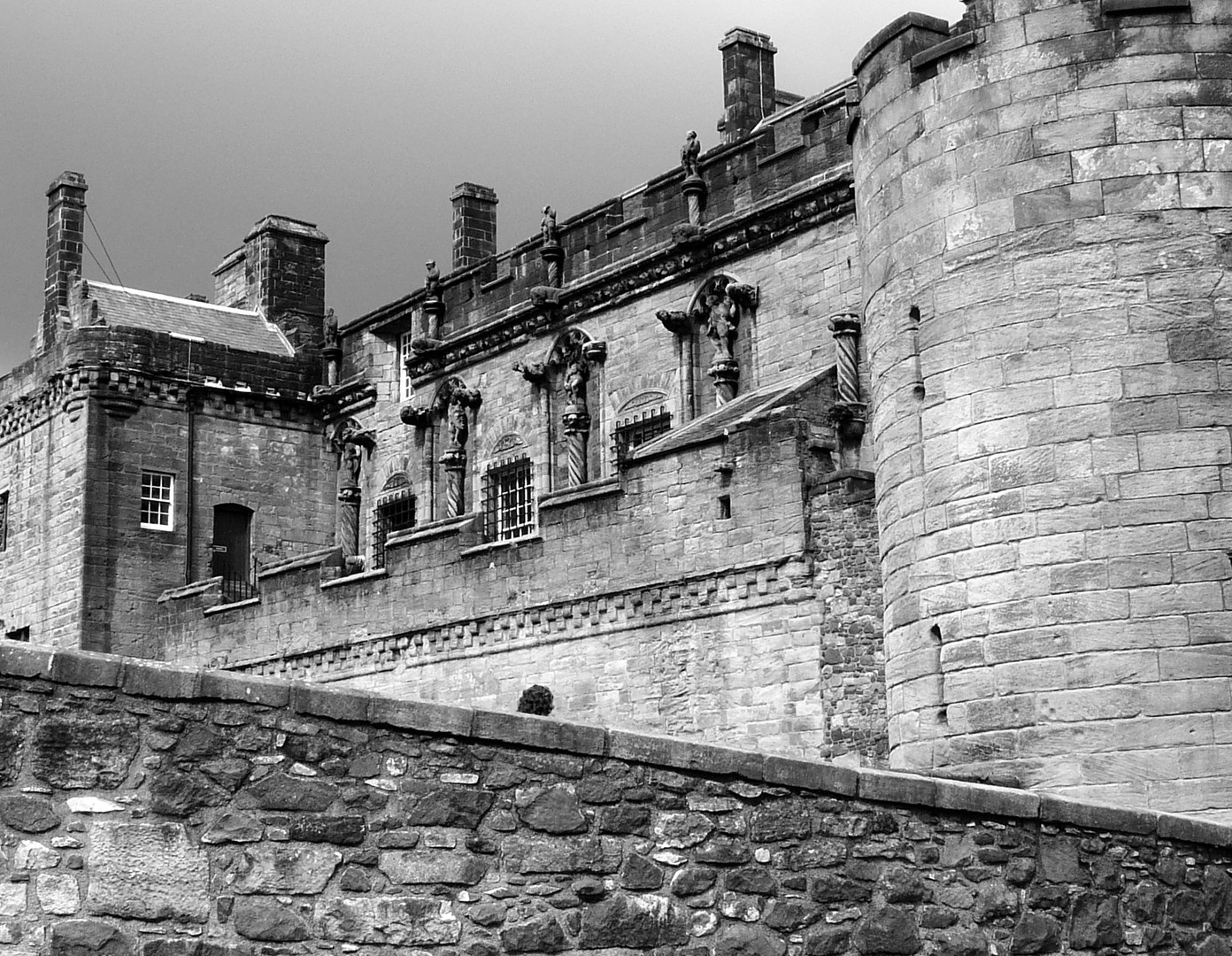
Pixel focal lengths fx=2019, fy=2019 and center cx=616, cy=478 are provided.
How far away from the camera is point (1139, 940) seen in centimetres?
1045

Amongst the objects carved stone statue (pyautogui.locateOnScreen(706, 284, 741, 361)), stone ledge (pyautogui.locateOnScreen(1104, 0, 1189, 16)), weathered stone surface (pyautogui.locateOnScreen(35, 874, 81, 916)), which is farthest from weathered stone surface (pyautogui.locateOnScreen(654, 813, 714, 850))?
carved stone statue (pyautogui.locateOnScreen(706, 284, 741, 361))

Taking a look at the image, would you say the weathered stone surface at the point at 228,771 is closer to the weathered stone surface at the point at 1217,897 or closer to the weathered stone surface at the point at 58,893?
the weathered stone surface at the point at 58,893

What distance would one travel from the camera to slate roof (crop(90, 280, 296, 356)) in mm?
36406

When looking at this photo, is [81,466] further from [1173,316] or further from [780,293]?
[1173,316]

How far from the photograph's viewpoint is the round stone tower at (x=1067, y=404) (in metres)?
13.7

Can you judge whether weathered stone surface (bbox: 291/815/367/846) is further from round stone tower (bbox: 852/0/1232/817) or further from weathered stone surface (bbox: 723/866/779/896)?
round stone tower (bbox: 852/0/1232/817)

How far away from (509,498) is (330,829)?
22.9 meters

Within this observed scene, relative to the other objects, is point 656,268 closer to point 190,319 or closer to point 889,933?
point 190,319

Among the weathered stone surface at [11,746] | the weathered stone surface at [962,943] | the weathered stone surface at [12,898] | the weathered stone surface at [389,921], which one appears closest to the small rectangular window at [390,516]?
the weathered stone surface at [962,943]

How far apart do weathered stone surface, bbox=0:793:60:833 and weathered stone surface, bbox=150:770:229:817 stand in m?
0.42

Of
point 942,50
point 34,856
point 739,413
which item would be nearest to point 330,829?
point 34,856

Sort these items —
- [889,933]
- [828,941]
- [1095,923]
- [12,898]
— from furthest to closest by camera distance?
[1095,923] → [889,933] → [828,941] → [12,898]

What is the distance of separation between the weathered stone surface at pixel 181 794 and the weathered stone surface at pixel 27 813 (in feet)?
1.39

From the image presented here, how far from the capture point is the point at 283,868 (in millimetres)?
8414
